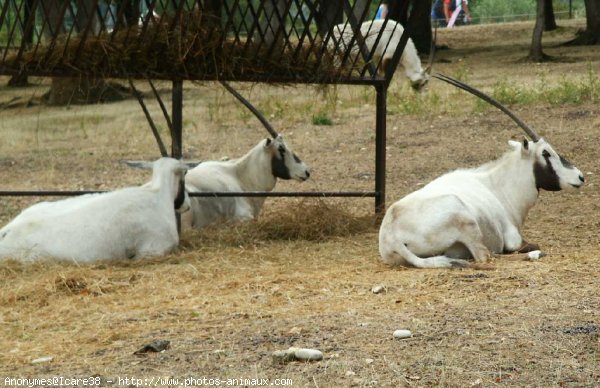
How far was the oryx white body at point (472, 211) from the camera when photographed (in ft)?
24.0

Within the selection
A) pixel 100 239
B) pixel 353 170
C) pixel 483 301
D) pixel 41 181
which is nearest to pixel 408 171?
pixel 353 170

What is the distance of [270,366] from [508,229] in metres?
3.70

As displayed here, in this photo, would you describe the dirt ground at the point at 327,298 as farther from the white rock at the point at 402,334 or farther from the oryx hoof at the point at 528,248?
the oryx hoof at the point at 528,248

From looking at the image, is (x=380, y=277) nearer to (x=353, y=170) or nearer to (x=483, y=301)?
(x=483, y=301)

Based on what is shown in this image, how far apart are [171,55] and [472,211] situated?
249cm

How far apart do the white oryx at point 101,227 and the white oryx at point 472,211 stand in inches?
70.0

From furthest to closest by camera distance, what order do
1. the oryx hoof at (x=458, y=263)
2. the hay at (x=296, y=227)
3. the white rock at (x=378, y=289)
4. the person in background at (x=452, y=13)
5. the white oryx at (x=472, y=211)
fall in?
the person in background at (x=452, y=13)
the hay at (x=296, y=227)
the white oryx at (x=472, y=211)
the oryx hoof at (x=458, y=263)
the white rock at (x=378, y=289)

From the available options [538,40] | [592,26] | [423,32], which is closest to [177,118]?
[538,40]

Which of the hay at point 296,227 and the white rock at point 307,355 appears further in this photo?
the hay at point 296,227

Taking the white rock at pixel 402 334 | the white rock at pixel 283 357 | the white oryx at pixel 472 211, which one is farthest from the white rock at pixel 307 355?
the white oryx at pixel 472 211

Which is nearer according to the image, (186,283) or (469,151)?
(186,283)

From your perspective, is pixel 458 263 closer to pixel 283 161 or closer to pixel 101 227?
pixel 101 227

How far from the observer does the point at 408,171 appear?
1212 centimetres

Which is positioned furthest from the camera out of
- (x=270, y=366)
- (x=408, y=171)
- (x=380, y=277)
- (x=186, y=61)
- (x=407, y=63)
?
(x=407, y=63)
